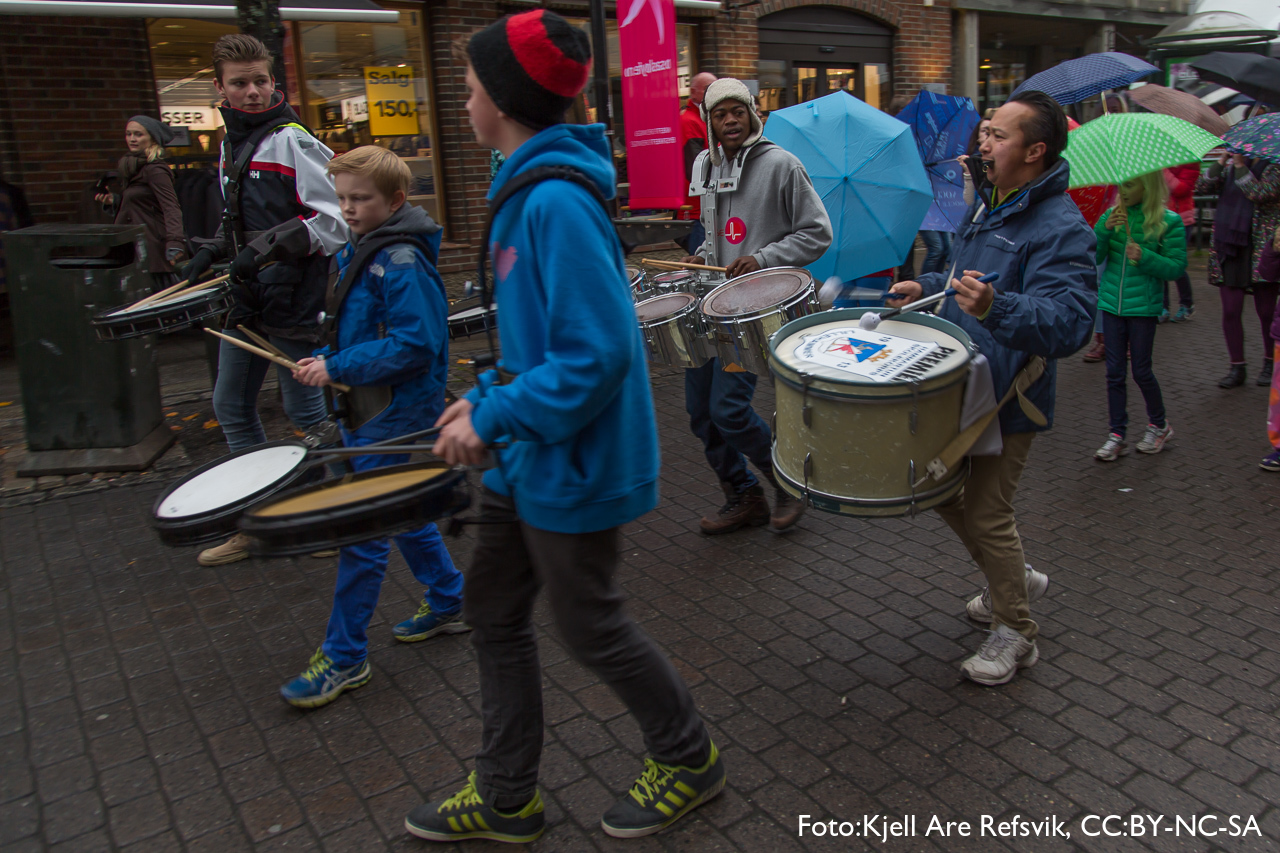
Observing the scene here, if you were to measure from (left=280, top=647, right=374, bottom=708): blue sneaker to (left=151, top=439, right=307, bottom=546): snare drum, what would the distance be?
756 mm

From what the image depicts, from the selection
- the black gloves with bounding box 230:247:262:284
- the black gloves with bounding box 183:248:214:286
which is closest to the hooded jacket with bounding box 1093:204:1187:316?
the black gloves with bounding box 230:247:262:284

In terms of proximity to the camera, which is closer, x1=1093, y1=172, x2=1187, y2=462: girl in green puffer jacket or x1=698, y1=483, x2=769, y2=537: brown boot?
x1=698, y1=483, x2=769, y2=537: brown boot

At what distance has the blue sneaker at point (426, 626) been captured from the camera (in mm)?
3525

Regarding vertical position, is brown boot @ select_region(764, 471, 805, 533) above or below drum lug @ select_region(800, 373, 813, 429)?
below

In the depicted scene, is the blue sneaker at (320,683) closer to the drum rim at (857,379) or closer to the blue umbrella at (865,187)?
the drum rim at (857,379)

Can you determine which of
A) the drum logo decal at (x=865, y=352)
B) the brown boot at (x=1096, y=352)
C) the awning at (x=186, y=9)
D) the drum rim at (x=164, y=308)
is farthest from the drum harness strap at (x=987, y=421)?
the awning at (x=186, y=9)

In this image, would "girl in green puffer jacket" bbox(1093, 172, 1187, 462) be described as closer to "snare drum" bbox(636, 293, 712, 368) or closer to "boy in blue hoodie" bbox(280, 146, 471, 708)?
"snare drum" bbox(636, 293, 712, 368)

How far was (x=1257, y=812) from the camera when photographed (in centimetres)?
251

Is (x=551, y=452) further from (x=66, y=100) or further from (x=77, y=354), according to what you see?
(x=66, y=100)

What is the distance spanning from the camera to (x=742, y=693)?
124 inches

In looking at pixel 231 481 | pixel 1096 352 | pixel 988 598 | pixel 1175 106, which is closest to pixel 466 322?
pixel 231 481

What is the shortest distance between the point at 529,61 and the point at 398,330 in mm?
1219

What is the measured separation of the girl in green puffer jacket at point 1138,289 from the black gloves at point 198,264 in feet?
15.0

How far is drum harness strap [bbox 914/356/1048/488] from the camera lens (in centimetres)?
274
